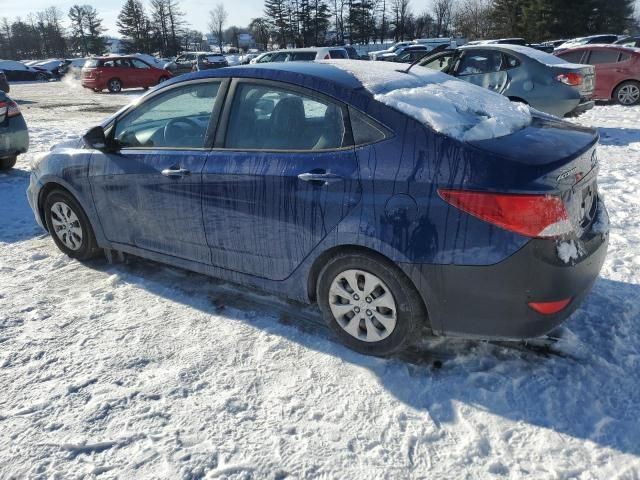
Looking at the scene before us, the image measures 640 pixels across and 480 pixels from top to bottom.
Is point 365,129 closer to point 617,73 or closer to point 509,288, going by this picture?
point 509,288

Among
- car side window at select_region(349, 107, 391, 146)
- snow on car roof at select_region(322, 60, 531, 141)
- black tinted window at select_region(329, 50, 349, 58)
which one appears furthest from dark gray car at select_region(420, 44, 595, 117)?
black tinted window at select_region(329, 50, 349, 58)

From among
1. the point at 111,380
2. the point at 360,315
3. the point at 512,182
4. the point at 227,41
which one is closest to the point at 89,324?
the point at 111,380

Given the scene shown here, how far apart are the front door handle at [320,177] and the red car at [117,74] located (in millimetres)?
22595

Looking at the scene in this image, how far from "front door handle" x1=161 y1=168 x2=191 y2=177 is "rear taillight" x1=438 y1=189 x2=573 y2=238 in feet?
6.02

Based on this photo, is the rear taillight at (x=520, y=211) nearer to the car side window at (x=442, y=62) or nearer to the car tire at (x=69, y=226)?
the car tire at (x=69, y=226)

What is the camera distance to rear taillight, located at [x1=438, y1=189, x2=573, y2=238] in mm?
2486

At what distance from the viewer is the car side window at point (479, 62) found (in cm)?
916

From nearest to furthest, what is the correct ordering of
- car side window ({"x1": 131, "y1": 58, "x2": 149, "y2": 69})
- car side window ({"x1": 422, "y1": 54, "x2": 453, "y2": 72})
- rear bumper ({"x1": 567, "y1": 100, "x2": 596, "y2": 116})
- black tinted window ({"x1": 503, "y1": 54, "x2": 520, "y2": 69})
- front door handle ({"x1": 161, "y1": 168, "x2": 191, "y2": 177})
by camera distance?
front door handle ({"x1": 161, "y1": 168, "x2": 191, "y2": 177}) → rear bumper ({"x1": 567, "y1": 100, "x2": 596, "y2": 116}) → black tinted window ({"x1": 503, "y1": 54, "x2": 520, "y2": 69}) → car side window ({"x1": 422, "y1": 54, "x2": 453, "y2": 72}) → car side window ({"x1": 131, "y1": 58, "x2": 149, "y2": 69})

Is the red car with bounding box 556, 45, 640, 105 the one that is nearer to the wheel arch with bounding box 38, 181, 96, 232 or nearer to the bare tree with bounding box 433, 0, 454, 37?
the wheel arch with bounding box 38, 181, 96, 232

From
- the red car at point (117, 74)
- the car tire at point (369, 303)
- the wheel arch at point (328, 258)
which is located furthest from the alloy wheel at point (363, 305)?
the red car at point (117, 74)

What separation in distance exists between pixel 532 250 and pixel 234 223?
1776 millimetres

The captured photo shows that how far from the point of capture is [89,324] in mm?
3586

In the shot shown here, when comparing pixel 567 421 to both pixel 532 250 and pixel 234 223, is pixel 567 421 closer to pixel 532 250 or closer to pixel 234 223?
pixel 532 250

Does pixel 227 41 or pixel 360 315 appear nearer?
pixel 360 315
